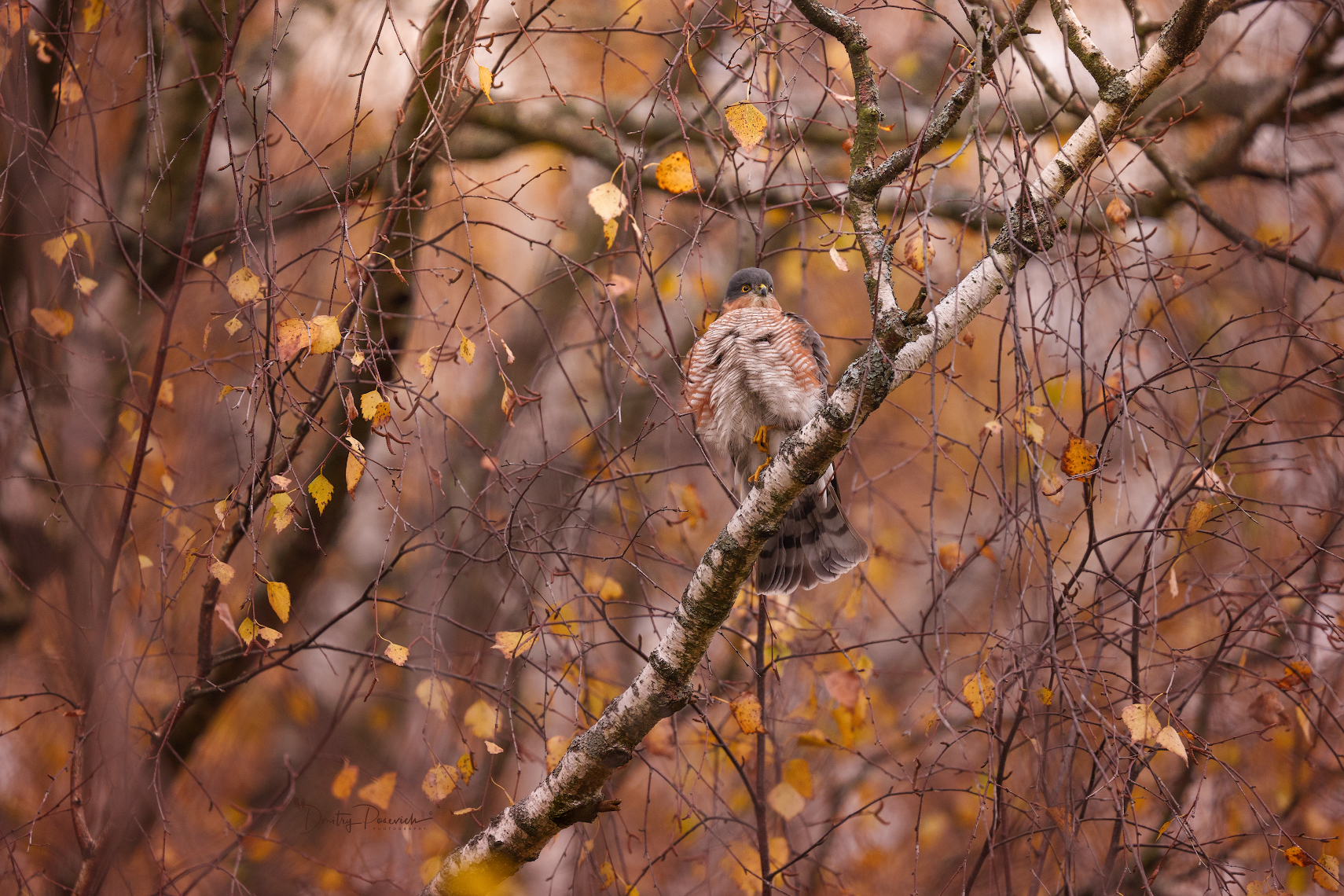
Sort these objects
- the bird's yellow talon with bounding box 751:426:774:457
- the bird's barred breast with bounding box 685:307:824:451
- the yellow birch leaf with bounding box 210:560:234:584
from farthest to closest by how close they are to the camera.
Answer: the bird's yellow talon with bounding box 751:426:774:457, the bird's barred breast with bounding box 685:307:824:451, the yellow birch leaf with bounding box 210:560:234:584

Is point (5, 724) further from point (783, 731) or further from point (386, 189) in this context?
point (783, 731)

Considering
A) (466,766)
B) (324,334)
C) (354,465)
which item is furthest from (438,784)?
(324,334)

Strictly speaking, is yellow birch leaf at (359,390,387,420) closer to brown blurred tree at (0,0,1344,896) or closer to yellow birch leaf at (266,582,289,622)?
brown blurred tree at (0,0,1344,896)

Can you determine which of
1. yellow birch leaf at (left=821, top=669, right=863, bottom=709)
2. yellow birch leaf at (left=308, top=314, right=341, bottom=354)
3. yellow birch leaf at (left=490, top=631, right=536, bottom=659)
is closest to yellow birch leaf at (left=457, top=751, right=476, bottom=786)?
yellow birch leaf at (left=490, top=631, right=536, bottom=659)

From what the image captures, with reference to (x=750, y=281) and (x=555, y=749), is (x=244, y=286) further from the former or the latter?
(x=750, y=281)

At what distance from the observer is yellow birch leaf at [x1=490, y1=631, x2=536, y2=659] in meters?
2.46

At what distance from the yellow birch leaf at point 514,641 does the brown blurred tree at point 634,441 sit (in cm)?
3

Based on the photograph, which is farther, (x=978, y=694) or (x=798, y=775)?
(x=798, y=775)

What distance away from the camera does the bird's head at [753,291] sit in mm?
4109

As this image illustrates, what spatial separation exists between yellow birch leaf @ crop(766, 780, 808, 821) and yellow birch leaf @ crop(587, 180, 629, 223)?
74.5 inches

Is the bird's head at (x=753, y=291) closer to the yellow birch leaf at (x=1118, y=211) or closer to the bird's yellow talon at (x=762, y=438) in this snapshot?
the bird's yellow talon at (x=762, y=438)

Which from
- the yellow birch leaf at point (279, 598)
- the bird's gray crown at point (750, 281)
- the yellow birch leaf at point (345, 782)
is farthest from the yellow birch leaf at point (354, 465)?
the bird's gray crown at point (750, 281)

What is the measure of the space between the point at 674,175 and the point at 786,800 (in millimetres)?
1978

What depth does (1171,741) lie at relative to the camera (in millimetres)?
1893
